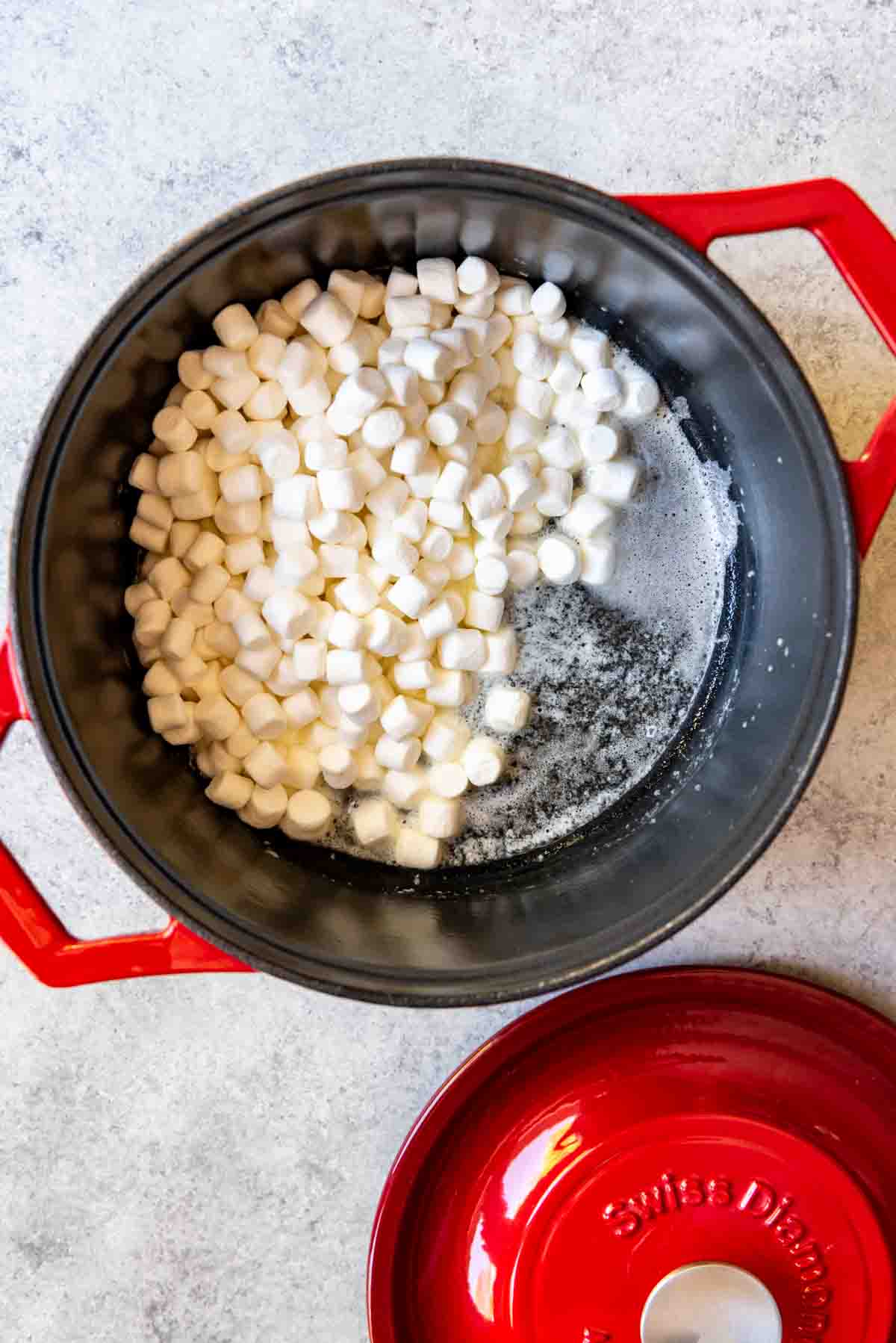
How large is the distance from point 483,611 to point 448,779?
0.13 metres

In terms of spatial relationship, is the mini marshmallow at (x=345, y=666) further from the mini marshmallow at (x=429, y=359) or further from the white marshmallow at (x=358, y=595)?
the mini marshmallow at (x=429, y=359)

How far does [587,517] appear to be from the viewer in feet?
2.80

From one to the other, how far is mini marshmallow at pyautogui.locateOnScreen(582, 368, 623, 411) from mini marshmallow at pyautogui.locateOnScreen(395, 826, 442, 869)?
342 mm

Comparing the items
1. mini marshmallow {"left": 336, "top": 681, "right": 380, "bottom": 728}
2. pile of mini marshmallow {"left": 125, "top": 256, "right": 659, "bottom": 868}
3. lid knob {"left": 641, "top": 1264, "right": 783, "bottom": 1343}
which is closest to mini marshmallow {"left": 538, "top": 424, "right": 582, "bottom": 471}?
pile of mini marshmallow {"left": 125, "top": 256, "right": 659, "bottom": 868}

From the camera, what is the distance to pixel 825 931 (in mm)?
909

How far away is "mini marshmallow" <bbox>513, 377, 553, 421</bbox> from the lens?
33.2 inches

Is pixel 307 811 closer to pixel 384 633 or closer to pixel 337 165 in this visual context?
pixel 384 633

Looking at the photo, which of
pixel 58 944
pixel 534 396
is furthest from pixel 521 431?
pixel 58 944

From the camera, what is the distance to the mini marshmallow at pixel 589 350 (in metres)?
0.84

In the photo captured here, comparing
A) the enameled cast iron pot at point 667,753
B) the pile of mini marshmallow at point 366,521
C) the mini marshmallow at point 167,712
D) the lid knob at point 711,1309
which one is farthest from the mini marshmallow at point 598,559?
the lid knob at point 711,1309

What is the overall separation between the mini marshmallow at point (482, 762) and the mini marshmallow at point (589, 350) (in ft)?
0.94

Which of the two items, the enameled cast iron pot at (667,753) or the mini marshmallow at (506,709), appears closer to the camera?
the enameled cast iron pot at (667,753)

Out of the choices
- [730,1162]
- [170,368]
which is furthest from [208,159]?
[730,1162]

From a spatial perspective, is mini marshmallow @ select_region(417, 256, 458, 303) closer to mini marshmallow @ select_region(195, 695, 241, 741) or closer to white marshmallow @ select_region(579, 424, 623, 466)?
white marshmallow @ select_region(579, 424, 623, 466)
